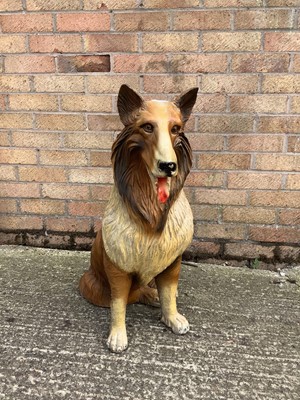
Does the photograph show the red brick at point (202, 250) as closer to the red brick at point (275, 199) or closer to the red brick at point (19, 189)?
the red brick at point (275, 199)

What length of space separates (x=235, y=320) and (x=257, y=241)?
2.68 ft

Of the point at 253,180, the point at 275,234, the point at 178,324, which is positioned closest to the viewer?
the point at 178,324

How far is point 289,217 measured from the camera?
271cm

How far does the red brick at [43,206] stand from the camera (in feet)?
9.52

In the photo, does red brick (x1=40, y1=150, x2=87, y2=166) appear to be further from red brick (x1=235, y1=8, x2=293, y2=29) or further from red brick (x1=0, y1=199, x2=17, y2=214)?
red brick (x1=235, y1=8, x2=293, y2=29)

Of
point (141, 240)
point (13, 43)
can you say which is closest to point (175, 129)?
point (141, 240)

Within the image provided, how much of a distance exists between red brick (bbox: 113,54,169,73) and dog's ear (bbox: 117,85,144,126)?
94 cm

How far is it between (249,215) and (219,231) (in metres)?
0.25

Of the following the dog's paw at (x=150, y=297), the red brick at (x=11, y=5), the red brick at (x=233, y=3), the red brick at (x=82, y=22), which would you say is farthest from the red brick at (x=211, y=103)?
the red brick at (x=11, y=5)

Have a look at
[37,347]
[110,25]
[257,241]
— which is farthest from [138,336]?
[110,25]

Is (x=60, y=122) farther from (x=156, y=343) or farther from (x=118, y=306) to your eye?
Result: (x=156, y=343)

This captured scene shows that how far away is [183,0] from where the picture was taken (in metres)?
2.35

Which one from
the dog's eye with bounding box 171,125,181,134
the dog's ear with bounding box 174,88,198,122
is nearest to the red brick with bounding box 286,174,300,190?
the dog's ear with bounding box 174,88,198,122

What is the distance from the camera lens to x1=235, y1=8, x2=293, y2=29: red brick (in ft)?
7.64
